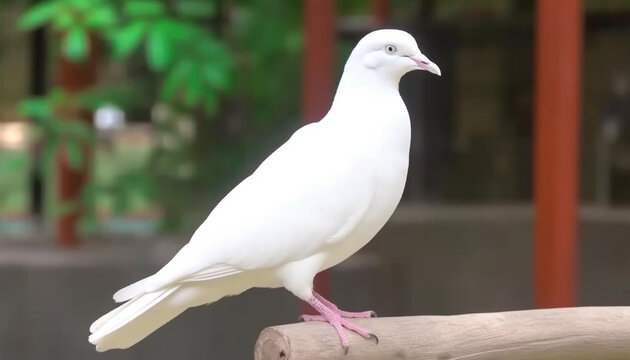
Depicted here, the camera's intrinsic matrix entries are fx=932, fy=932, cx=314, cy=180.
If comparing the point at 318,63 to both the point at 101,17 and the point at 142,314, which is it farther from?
the point at 142,314

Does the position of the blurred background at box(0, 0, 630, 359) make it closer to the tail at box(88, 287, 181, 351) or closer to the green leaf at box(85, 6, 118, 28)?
the green leaf at box(85, 6, 118, 28)

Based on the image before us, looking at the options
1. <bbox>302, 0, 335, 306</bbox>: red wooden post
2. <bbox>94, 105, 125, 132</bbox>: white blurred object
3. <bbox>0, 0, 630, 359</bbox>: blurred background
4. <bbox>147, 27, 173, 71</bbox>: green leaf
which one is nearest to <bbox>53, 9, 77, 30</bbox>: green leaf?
<bbox>0, 0, 630, 359</bbox>: blurred background

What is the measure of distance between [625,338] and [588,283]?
3.89m

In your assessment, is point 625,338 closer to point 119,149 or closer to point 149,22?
point 149,22

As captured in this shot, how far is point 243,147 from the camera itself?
4.51 metres

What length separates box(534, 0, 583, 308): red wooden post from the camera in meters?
2.95

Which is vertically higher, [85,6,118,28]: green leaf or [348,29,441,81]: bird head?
[85,6,118,28]: green leaf

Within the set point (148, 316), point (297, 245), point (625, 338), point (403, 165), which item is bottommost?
point (625, 338)

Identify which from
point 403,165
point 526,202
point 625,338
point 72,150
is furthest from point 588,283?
point 403,165

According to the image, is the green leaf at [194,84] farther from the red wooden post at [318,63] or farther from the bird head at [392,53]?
the bird head at [392,53]

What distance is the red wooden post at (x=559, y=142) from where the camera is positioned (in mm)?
2953

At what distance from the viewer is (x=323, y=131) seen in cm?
166

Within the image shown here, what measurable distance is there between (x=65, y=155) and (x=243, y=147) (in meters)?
0.86

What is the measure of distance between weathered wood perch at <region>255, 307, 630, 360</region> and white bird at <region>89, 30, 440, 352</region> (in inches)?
1.5
